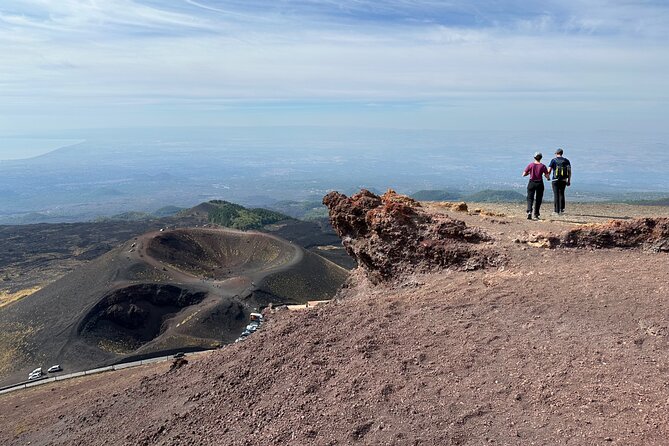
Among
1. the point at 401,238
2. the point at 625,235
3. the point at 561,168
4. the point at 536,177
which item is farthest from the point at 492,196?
the point at 625,235

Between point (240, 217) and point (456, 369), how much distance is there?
352 feet

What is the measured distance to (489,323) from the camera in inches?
391

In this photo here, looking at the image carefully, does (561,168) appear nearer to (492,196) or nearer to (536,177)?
(536,177)

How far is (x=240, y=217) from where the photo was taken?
371 ft

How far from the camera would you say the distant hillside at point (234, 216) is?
109 m

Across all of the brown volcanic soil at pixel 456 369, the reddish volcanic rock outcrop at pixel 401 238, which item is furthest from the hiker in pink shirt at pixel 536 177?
the reddish volcanic rock outcrop at pixel 401 238

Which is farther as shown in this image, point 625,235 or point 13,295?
point 13,295

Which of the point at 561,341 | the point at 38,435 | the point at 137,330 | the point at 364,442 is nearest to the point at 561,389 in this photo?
the point at 561,341

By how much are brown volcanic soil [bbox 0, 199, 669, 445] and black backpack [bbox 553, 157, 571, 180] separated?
4.19m

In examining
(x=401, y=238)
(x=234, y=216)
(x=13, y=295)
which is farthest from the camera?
(x=234, y=216)

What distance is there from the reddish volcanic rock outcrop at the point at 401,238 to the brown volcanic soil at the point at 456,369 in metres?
0.44

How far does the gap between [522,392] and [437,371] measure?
A: 1620 millimetres

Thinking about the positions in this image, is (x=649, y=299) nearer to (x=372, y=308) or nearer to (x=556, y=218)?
(x=372, y=308)

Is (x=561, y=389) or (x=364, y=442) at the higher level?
(x=561, y=389)
